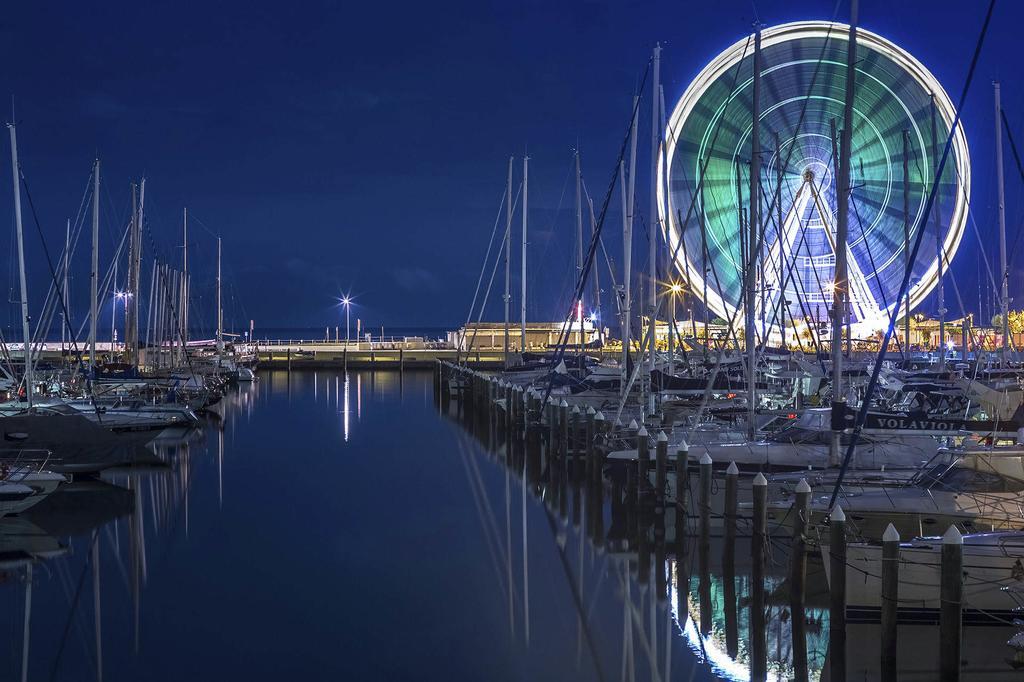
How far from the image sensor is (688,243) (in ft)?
171

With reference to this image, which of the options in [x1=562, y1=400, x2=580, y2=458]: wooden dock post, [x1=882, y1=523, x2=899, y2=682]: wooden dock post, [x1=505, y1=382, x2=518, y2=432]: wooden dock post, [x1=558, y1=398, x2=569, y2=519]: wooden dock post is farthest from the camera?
[x1=505, y1=382, x2=518, y2=432]: wooden dock post

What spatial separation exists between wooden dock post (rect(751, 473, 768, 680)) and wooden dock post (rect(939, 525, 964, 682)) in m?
2.05

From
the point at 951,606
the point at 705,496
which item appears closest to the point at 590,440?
the point at 705,496

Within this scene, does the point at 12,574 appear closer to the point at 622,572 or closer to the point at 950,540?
the point at 622,572

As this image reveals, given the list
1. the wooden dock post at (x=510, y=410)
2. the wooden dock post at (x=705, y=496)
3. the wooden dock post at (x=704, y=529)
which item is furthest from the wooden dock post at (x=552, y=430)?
the wooden dock post at (x=705, y=496)

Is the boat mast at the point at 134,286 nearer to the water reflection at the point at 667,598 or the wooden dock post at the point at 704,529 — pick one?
the water reflection at the point at 667,598

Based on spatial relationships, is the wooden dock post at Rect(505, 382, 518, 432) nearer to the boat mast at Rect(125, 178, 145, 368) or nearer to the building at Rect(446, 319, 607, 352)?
the boat mast at Rect(125, 178, 145, 368)

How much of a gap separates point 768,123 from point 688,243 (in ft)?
20.1

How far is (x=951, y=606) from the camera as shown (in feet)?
36.9

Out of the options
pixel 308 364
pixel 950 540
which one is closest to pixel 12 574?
pixel 950 540

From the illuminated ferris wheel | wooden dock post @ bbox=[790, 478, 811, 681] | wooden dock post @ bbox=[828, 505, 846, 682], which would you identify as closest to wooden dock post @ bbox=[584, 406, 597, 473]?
wooden dock post @ bbox=[790, 478, 811, 681]

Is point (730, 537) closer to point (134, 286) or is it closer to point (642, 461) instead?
point (642, 461)

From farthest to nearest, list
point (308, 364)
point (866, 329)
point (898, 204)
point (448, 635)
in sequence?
point (308, 364) < point (866, 329) < point (898, 204) < point (448, 635)

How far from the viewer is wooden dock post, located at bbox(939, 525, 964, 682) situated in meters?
11.2
